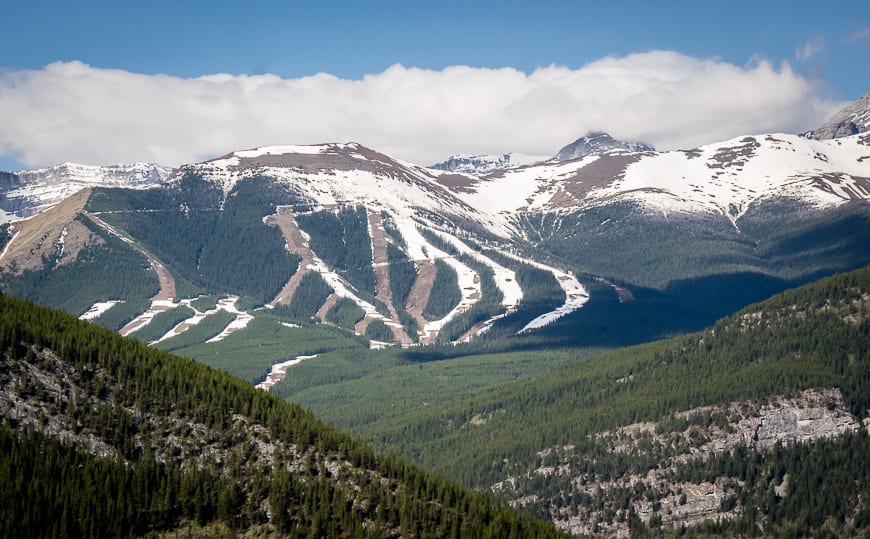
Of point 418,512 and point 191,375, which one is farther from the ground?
point 191,375

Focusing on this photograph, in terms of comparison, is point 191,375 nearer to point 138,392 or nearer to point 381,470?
point 138,392

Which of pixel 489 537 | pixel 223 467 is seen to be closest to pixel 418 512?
pixel 489 537

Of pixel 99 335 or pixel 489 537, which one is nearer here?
pixel 489 537

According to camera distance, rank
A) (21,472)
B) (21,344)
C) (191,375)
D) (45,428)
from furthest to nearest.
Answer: (191,375)
(21,344)
(45,428)
(21,472)

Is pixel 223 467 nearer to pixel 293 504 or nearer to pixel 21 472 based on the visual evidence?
pixel 293 504

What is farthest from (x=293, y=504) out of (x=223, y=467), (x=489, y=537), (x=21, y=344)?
(x=21, y=344)

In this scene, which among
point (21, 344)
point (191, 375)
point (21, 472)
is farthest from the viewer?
point (191, 375)
